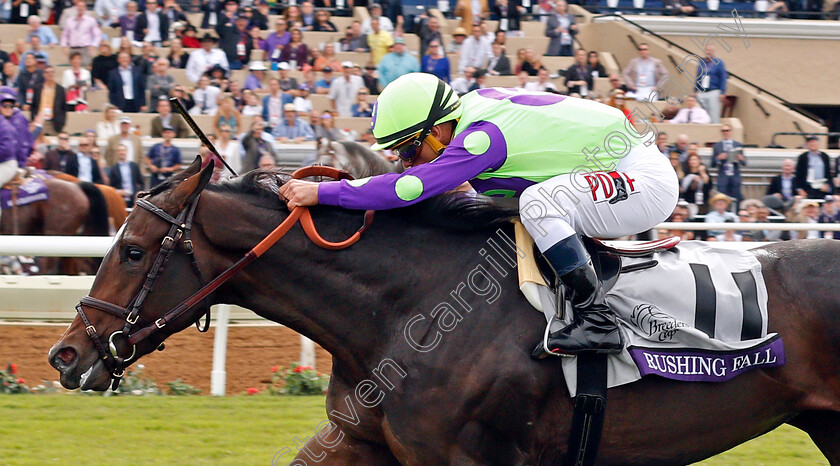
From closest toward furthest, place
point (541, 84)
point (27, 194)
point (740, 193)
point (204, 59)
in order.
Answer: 1. point (27, 194)
2. point (740, 193)
3. point (204, 59)
4. point (541, 84)

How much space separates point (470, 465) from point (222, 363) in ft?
11.5

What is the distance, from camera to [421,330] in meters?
3.43

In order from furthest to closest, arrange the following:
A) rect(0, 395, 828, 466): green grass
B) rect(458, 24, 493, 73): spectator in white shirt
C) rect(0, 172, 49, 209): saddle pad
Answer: rect(458, 24, 493, 73): spectator in white shirt → rect(0, 172, 49, 209): saddle pad → rect(0, 395, 828, 466): green grass

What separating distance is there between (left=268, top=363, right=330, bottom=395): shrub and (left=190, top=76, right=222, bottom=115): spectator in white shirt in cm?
563

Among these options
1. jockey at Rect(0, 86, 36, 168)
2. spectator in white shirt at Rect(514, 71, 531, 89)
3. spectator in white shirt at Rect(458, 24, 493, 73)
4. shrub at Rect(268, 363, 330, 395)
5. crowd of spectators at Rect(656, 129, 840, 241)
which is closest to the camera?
shrub at Rect(268, 363, 330, 395)

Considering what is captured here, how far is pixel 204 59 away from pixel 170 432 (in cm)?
784

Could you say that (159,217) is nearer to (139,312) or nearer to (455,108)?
(139,312)

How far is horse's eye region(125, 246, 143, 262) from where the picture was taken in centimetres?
337

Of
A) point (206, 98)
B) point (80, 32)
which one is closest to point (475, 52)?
point (206, 98)

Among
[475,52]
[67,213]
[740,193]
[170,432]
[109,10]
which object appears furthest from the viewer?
[475,52]

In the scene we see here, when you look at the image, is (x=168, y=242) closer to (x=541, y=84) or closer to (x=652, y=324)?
(x=652, y=324)

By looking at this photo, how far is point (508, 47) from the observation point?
47.8ft

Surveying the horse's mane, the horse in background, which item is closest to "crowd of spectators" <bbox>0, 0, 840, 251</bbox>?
the horse in background

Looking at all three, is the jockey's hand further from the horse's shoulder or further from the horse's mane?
the horse's shoulder
